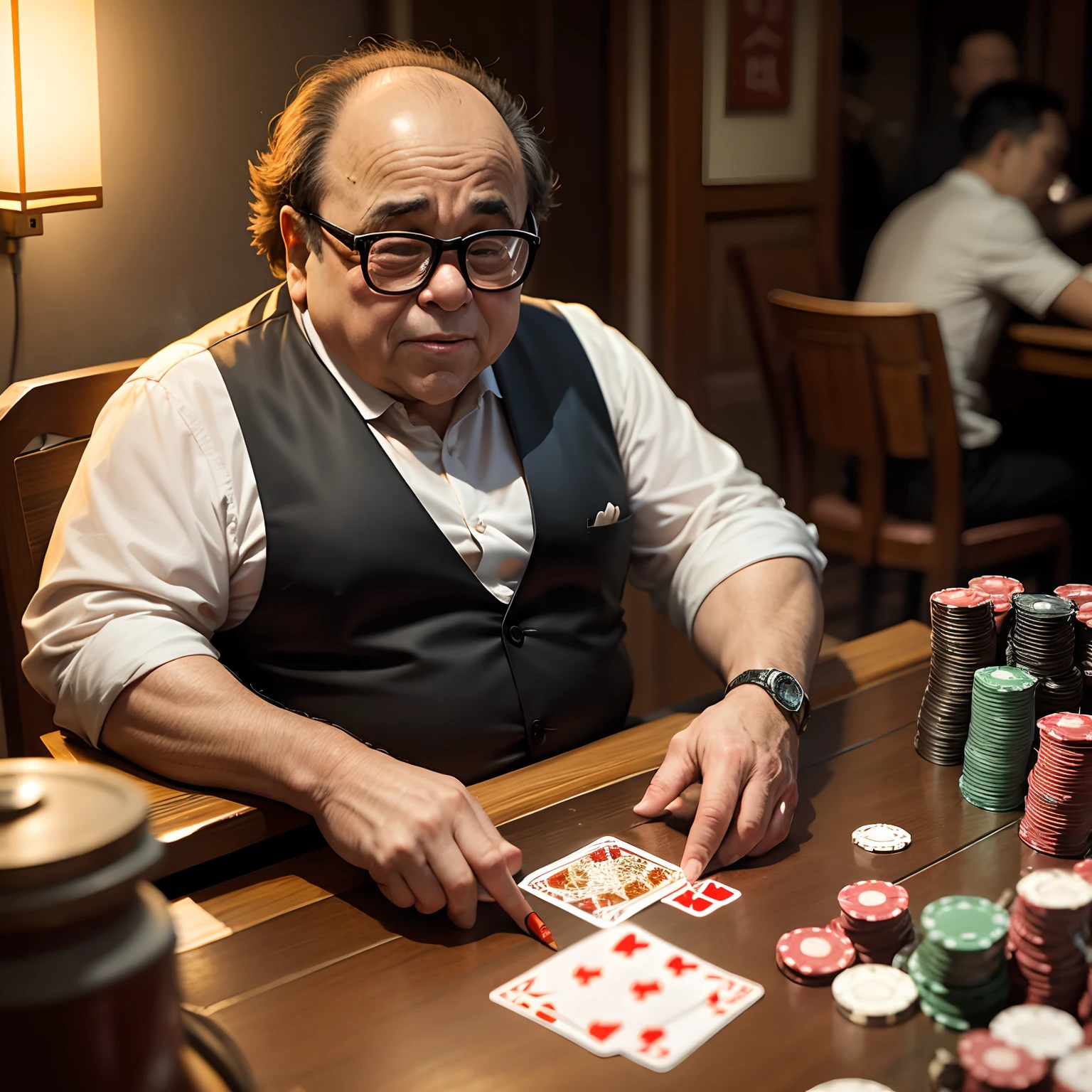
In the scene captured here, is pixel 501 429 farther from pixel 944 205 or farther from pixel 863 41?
pixel 863 41

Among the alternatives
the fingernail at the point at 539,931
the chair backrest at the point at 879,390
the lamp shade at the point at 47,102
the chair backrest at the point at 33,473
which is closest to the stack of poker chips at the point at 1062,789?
the fingernail at the point at 539,931

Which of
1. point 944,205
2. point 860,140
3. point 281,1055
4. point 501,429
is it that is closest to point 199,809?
point 281,1055

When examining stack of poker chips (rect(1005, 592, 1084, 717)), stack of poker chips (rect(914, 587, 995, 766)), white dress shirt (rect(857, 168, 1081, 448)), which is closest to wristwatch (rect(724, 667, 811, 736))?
stack of poker chips (rect(914, 587, 995, 766))

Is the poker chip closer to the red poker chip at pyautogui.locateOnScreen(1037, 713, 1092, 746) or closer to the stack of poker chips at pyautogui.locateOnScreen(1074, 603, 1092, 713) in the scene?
the red poker chip at pyautogui.locateOnScreen(1037, 713, 1092, 746)

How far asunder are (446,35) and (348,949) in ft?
7.66

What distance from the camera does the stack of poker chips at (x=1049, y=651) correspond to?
55.2 inches

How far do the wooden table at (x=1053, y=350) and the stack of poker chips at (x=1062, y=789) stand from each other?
7.75 feet

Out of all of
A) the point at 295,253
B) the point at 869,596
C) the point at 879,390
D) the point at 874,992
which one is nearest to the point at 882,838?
the point at 874,992

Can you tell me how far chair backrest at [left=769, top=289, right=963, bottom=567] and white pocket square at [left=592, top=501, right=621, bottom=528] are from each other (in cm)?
147

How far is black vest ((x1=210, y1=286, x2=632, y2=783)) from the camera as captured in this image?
5.27ft

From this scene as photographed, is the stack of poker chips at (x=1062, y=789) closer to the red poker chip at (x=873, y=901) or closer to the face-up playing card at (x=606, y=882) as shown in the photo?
the red poker chip at (x=873, y=901)

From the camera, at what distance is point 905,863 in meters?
1.26

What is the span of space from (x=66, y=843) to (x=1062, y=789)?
37.3 inches

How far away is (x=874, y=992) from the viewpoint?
1042mm
